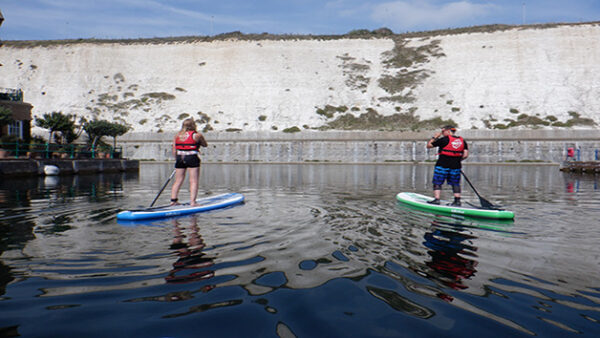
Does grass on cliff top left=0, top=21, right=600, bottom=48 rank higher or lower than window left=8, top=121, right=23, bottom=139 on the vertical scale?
higher

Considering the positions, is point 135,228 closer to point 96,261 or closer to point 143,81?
point 96,261

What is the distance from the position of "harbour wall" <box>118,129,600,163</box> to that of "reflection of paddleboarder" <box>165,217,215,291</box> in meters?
43.4

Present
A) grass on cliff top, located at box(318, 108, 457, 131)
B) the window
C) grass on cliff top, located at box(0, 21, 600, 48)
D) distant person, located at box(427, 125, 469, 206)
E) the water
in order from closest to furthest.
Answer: the water < distant person, located at box(427, 125, 469, 206) < the window < grass on cliff top, located at box(318, 108, 457, 131) < grass on cliff top, located at box(0, 21, 600, 48)

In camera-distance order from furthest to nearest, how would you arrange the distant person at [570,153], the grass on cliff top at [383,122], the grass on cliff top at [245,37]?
the grass on cliff top at [245,37], the grass on cliff top at [383,122], the distant person at [570,153]

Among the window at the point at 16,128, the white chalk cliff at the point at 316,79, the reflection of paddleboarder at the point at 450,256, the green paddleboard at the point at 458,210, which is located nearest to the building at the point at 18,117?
the window at the point at 16,128

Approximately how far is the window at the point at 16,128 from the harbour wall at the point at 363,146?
915 inches

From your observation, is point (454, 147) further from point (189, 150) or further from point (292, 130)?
point (292, 130)

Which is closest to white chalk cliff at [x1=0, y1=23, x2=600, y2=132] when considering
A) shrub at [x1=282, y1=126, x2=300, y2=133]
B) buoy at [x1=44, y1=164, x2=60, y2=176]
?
shrub at [x1=282, y1=126, x2=300, y2=133]

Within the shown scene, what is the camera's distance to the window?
91.0ft

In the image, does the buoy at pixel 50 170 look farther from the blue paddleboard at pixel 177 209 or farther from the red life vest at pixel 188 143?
the red life vest at pixel 188 143

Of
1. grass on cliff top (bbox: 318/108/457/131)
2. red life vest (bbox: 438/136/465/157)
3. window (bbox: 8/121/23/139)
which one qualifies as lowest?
red life vest (bbox: 438/136/465/157)

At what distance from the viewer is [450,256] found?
16.6 feet

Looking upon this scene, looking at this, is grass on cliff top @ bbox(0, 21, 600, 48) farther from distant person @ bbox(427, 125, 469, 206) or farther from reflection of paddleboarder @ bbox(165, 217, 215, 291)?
reflection of paddleboarder @ bbox(165, 217, 215, 291)

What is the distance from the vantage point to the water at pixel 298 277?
311cm
